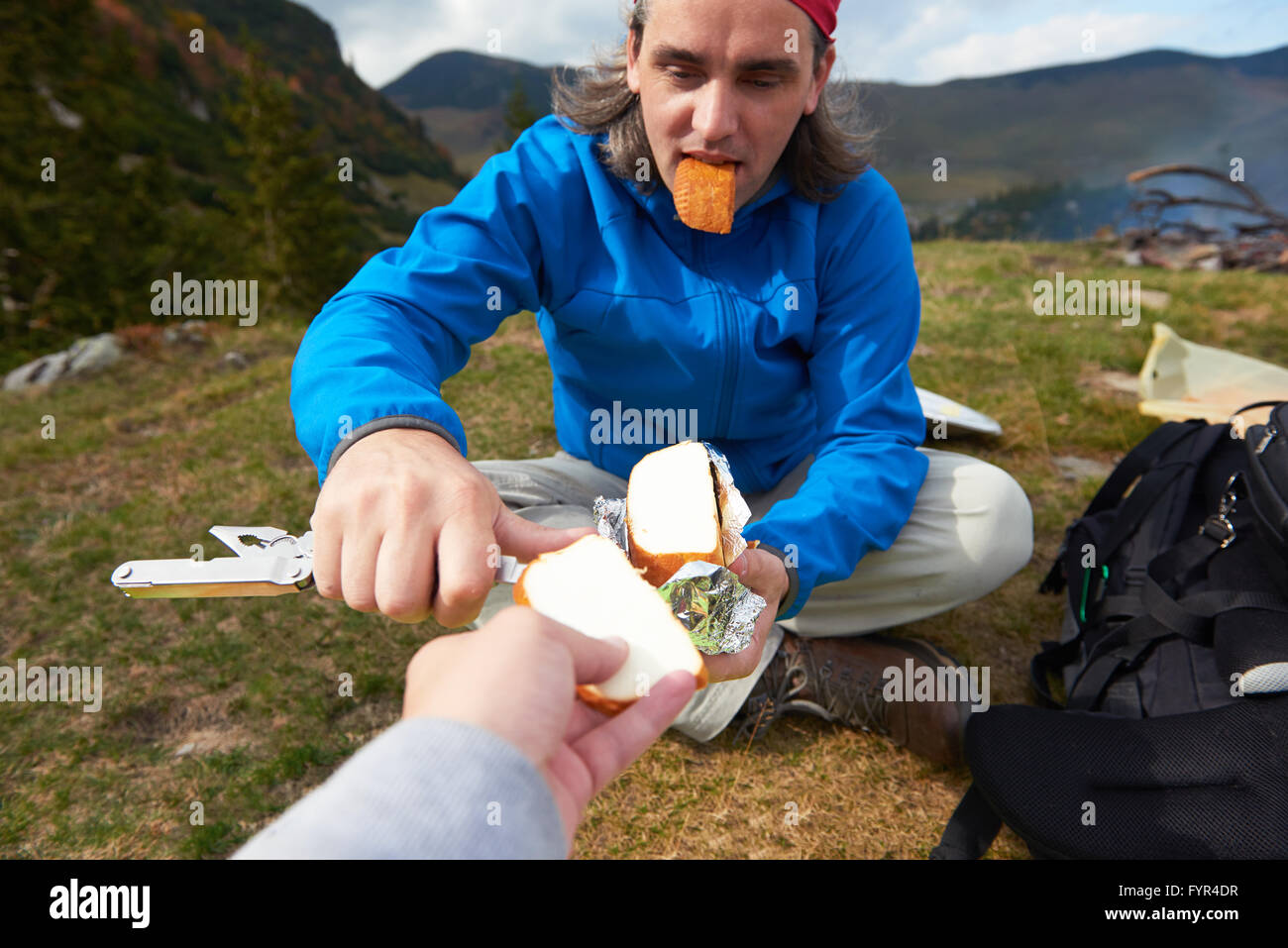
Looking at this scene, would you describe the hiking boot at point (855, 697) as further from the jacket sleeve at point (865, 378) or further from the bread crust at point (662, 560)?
the bread crust at point (662, 560)

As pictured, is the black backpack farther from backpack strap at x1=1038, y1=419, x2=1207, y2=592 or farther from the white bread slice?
the white bread slice

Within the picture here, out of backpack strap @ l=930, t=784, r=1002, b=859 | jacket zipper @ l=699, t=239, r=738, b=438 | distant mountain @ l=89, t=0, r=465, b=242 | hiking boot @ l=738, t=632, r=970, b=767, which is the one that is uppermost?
distant mountain @ l=89, t=0, r=465, b=242

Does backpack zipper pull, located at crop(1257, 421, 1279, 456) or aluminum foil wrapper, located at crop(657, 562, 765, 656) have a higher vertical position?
backpack zipper pull, located at crop(1257, 421, 1279, 456)

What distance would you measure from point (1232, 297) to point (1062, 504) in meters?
4.46

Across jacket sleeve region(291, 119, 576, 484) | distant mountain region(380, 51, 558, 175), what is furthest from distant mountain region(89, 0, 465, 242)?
jacket sleeve region(291, 119, 576, 484)

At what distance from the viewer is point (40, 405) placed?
5863 mm

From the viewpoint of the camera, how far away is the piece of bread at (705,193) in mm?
2070

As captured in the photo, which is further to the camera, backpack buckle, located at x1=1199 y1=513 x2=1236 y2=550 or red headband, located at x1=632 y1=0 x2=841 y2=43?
backpack buckle, located at x1=1199 y1=513 x2=1236 y2=550

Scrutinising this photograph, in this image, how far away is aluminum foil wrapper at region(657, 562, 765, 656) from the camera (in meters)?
1.43

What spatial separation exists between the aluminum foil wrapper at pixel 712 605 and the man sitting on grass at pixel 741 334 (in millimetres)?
107

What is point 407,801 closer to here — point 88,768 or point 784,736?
point 784,736

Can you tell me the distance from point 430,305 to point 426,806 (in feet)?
4.84

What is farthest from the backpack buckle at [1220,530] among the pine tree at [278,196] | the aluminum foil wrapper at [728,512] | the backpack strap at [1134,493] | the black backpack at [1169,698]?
the pine tree at [278,196]
